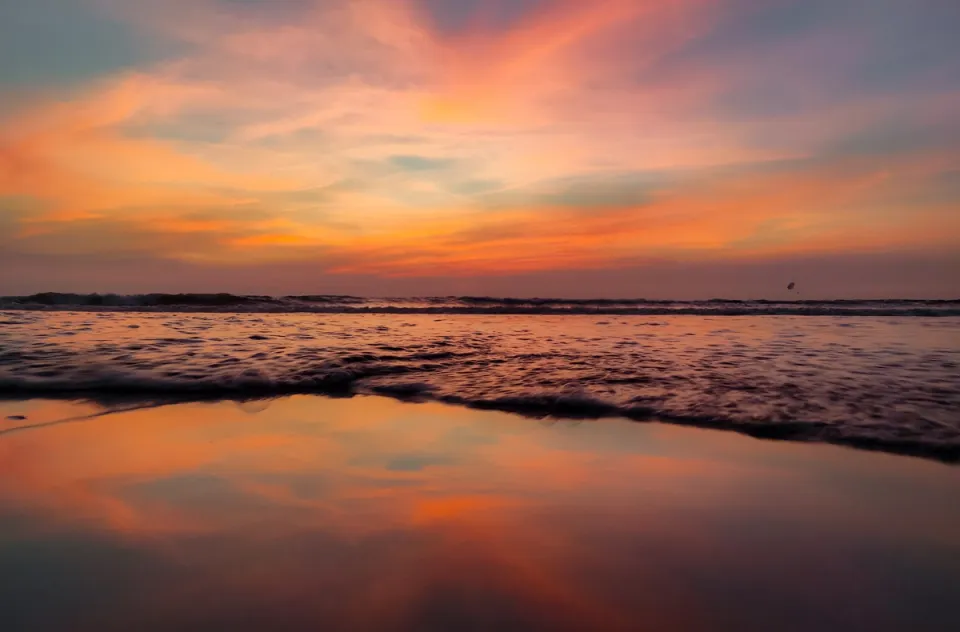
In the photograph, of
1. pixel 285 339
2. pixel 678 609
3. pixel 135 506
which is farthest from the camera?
pixel 285 339

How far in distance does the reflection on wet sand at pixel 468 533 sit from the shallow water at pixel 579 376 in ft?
2.40

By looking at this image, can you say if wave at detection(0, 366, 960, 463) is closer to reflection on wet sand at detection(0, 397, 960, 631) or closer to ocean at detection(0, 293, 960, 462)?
ocean at detection(0, 293, 960, 462)

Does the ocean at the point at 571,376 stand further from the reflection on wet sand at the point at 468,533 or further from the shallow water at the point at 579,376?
the reflection on wet sand at the point at 468,533

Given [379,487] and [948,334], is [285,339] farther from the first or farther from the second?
[948,334]

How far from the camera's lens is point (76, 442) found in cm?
376

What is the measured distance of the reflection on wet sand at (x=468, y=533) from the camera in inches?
69.6

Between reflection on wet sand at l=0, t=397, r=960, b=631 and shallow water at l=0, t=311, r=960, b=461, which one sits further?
shallow water at l=0, t=311, r=960, b=461

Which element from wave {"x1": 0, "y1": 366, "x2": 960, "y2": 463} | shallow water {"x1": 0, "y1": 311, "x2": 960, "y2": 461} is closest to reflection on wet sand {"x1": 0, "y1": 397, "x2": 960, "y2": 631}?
wave {"x1": 0, "y1": 366, "x2": 960, "y2": 463}

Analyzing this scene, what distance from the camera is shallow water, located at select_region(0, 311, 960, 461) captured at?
4328 millimetres

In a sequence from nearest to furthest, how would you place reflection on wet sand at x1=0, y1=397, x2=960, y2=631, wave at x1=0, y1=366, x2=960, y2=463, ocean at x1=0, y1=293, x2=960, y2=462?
1. reflection on wet sand at x1=0, y1=397, x2=960, y2=631
2. wave at x1=0, y1=366, x2=960, y2=463
3. ocean at x1=0, y1=293, x2=960, y2=462

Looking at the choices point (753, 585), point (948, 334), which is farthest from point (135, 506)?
point (948, 334)

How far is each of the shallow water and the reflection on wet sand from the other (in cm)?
73

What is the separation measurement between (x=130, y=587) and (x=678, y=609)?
189cm

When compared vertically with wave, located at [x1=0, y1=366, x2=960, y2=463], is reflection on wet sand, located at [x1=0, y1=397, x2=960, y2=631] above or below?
below
